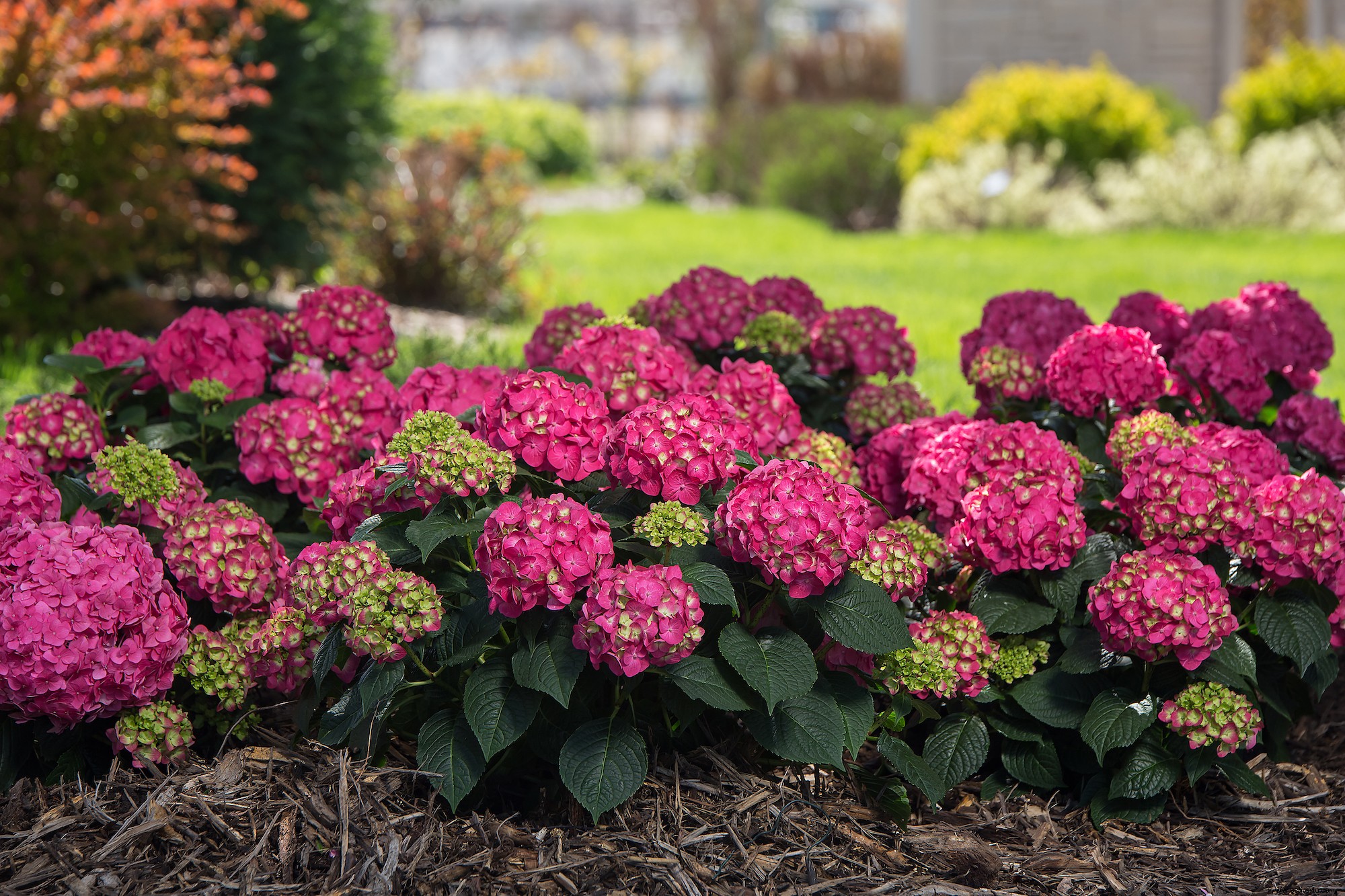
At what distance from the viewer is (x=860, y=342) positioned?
114 inches

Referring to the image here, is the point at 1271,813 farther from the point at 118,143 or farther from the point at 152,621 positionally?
the point at 118,143

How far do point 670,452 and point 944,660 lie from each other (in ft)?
2.11

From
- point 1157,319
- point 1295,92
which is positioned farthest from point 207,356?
point 1295,92

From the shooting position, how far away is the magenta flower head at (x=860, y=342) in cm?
291

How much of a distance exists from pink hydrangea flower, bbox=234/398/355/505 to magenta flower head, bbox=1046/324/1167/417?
1.59m

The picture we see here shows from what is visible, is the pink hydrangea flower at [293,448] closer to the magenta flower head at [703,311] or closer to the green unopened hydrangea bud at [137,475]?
the green unopened hydrangea bud at [137,475]

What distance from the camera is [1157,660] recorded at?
2.14m

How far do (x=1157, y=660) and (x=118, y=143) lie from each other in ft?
17.5

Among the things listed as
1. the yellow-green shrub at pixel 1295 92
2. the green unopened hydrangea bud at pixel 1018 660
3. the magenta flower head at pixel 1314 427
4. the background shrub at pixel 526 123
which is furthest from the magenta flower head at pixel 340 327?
the background shrub at pixel 526 123

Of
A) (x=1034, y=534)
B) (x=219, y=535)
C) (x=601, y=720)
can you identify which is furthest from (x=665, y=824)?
(x=219, y=535)

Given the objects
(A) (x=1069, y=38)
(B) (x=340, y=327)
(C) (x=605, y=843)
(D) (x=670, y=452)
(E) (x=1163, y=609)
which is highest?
(A) (x=1069, y=38)

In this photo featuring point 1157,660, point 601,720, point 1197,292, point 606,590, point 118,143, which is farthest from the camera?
point 1197,292

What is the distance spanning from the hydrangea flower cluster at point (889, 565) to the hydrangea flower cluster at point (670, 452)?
281 millimetres

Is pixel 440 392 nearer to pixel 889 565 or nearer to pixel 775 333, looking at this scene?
pixel 775 333
